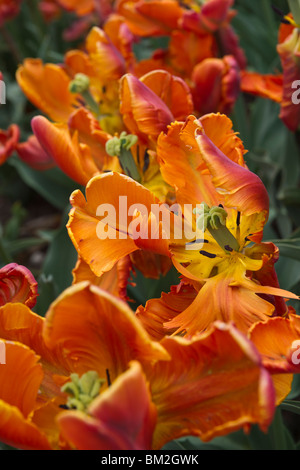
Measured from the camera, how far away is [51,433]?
0.76m

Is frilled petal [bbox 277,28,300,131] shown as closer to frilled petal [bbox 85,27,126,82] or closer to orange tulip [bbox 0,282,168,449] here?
frilled petal [bbox 85,27,126,82]

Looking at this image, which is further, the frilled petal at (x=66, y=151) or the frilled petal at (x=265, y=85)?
the frilled petal at (x=265, y=85)

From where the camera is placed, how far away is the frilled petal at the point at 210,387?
63cm

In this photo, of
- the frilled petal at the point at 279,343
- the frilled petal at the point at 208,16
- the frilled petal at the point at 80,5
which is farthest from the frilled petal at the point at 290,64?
the frilled petal at the point at 80,5

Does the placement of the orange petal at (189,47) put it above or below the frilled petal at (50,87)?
above

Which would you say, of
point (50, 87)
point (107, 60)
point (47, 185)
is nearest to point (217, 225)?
point (107, 60)

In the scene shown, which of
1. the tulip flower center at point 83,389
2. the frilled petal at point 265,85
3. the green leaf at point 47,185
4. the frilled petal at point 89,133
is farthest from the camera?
the green leaf at point 47,185

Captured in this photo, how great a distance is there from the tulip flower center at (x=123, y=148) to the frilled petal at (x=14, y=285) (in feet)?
1.00

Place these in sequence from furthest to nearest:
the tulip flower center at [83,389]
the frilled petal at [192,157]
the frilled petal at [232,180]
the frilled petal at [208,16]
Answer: the frilled petal at [208,16] → the frilled petal at [192,157] → the frilled petal at [232,180] → the tulip flower center at [83,389]

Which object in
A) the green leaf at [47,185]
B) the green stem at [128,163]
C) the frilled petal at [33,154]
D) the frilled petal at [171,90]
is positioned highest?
the frilled petal at [171,90]

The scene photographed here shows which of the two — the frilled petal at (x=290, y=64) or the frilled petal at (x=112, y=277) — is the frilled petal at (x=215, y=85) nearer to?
the frilled petal at (x=290, y=64)

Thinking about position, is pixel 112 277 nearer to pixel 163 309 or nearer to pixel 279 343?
pixel 163 309

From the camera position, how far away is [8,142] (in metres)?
1.44
